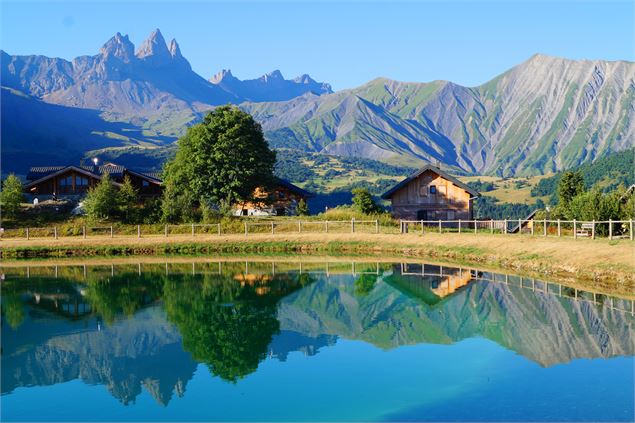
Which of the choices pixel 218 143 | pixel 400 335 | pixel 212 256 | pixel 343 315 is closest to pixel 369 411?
pixel 400 335

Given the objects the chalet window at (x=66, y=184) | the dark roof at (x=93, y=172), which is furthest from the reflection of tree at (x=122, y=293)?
the chalet window at (x=66, y=184)

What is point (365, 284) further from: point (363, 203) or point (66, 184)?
point (66, 184)

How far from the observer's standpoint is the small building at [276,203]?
8850 centimetres

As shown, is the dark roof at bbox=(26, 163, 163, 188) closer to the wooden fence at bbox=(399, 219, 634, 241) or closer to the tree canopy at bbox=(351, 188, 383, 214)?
the tree canopy at bbox=(351, 188, 383, 214)

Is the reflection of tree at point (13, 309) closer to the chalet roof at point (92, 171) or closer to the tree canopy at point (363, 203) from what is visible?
the tree canopy at point (363, 203)

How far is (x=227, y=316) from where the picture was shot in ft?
104

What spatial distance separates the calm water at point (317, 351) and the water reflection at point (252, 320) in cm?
9

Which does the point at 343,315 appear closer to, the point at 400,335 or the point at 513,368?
the point at 400,335

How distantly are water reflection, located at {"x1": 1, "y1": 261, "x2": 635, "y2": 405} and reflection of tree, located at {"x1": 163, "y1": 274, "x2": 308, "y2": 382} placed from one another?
0.06 metres

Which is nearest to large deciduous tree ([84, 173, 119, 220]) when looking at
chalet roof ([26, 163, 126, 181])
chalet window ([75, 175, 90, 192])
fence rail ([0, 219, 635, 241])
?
fence rail ([0, 219, 635, 241])

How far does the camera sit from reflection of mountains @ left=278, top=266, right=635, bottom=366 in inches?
997

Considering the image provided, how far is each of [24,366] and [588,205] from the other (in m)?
44.3

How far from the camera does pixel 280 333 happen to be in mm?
28125

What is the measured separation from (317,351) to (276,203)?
72.9 m
